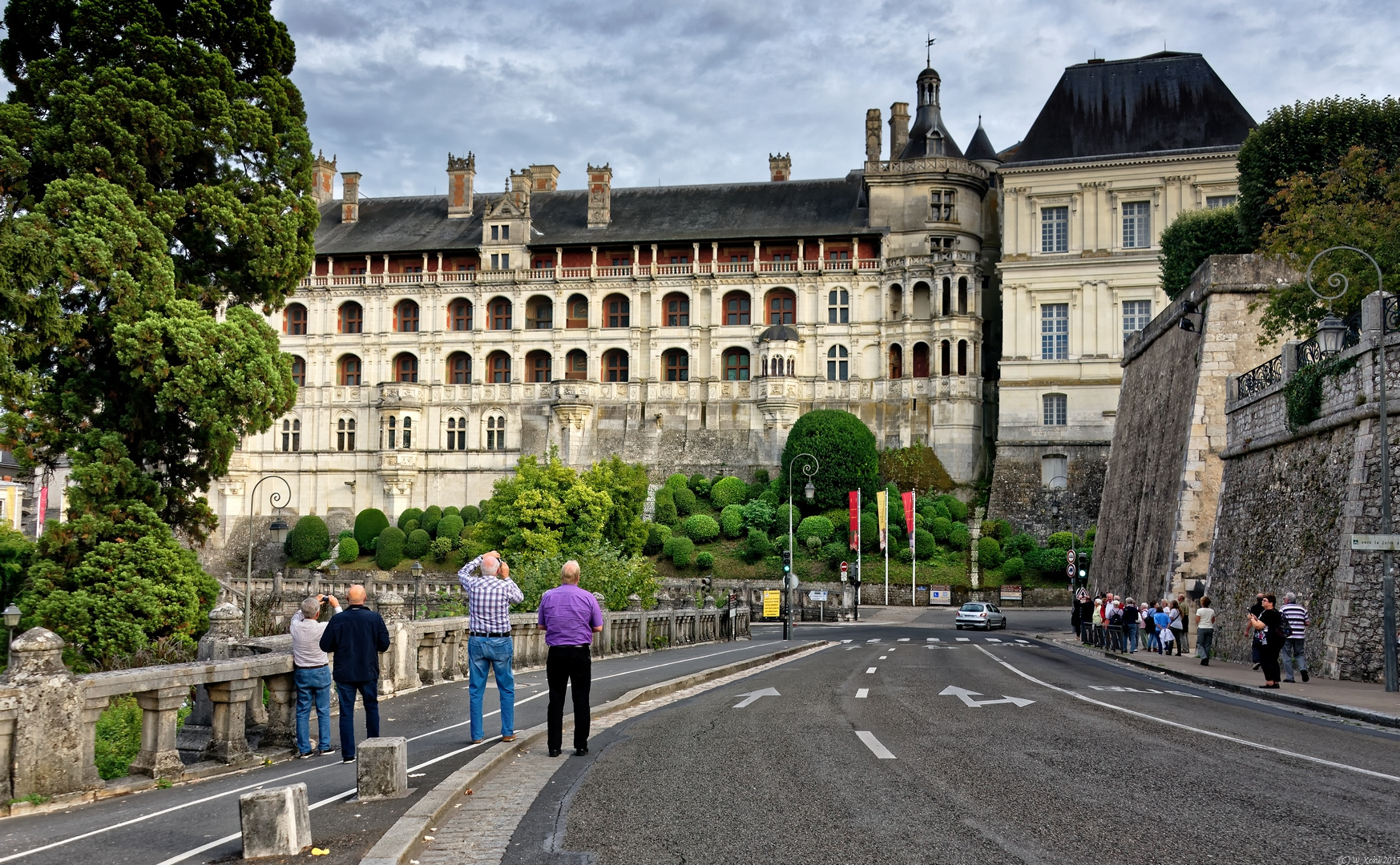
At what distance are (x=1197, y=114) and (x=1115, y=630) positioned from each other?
4769 cm

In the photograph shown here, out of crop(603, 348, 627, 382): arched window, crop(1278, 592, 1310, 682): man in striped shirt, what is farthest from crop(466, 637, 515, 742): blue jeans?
crop(603, 348, 627, 382): arched window

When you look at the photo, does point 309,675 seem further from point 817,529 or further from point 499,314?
point 499,314

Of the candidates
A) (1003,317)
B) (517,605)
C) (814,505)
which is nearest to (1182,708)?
(517,605)

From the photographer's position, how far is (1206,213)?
47062mm

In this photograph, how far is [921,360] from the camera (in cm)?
7700

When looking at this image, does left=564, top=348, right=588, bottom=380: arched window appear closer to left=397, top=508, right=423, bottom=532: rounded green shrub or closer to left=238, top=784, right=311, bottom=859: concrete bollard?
left=397, top=508, right=423, bottom=532: rounded green shrub

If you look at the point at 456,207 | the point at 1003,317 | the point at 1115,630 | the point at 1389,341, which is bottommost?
the point at 1115,630

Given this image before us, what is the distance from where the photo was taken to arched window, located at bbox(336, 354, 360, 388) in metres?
84.6

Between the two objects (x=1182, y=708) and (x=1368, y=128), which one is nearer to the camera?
(x=1182, y=708)

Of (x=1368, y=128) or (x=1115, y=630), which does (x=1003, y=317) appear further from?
(x=1115, y=630)

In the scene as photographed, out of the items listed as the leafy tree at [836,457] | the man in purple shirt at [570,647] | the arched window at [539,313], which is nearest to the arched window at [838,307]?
the leafy tree at [836,457]

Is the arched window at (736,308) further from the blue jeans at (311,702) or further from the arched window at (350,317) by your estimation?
the blue jeans at (311,702)

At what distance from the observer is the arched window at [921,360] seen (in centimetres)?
7675

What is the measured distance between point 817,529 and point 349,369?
37.8m
